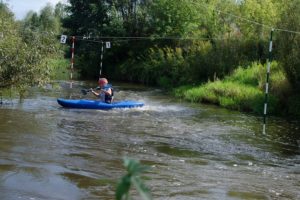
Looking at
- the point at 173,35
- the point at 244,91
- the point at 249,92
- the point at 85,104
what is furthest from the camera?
the point at 173,35

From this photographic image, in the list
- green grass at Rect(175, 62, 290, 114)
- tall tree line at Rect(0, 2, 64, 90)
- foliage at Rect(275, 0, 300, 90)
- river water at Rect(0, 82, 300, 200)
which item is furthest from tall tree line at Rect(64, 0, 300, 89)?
tall tree line at Rect(0, 2, 64, 90)

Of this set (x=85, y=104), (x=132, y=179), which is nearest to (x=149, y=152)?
(x=85, y=104)

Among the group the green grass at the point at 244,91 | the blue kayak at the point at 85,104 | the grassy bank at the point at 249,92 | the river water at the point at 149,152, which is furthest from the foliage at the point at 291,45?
the blue kayak at the point at 85,104

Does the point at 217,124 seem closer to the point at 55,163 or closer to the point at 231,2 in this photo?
the point at 55,163

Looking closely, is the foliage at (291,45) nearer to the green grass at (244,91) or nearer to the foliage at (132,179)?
the green grass at (244,91)

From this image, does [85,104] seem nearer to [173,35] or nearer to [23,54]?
[23,54]

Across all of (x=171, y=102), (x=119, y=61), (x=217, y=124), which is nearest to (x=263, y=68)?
(x=171, y=102)

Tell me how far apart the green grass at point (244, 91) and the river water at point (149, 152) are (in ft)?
5.64

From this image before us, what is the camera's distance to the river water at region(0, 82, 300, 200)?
21.7ft

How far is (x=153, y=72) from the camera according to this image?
3055 cm

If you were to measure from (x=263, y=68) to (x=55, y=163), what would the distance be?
14.4m

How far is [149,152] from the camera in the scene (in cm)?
923

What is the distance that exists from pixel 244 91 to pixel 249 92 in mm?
410

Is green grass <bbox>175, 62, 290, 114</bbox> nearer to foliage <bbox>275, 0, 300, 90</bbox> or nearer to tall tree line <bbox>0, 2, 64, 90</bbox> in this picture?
foliage <bbox>275, 0, 300, 90</bbox>
